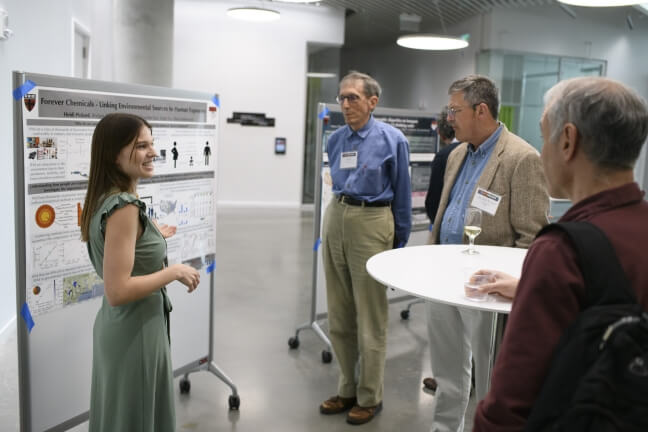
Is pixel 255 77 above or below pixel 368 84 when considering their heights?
above

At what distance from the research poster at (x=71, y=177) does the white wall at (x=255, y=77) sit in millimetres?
8201

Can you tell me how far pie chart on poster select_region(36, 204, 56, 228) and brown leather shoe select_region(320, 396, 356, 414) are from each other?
1.76 metres

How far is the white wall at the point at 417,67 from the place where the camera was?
456 inches

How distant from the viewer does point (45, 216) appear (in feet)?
7.48

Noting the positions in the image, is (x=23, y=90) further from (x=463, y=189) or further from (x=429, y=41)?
(x=429, y=41)

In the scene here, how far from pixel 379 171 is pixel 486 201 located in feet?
2.49

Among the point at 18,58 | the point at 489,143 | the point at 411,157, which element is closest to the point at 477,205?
the point at 489,143

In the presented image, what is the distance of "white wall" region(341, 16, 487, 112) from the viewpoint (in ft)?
38.0

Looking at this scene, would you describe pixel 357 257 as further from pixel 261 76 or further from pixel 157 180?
pixel 261 76

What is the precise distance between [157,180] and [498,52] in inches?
A: 383

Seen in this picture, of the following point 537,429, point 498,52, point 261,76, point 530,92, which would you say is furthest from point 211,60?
point 537,429

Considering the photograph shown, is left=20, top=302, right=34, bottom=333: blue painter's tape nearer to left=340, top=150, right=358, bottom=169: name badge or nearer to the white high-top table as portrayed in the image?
the white high-top table

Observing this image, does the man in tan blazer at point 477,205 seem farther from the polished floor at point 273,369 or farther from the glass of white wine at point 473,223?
the polished floor at point 273,369

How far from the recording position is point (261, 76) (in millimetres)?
11250
